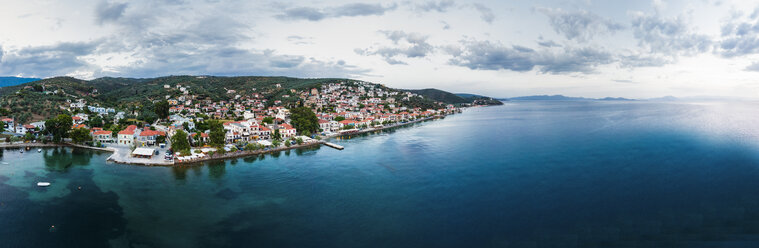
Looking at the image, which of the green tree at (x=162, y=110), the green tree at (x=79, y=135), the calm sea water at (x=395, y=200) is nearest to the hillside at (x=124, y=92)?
the green tree at (x=162, y=110)

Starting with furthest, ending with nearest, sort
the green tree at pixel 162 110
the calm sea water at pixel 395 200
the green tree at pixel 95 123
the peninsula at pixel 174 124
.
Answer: the green tree at pixel 162 110 → the green tree at pixel 95 123 → the peninsula at pixel 174 124 → the calm sea water at pixel 395 200

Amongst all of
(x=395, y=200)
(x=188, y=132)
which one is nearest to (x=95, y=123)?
(x=188, y=132)

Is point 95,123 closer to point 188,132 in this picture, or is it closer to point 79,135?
point 79,135

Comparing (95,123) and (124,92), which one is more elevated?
(124,92)

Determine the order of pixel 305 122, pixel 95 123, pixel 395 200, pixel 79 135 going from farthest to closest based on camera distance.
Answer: pixel 305 122
pixel 95 123
pixel 79 135
pixel 395 200

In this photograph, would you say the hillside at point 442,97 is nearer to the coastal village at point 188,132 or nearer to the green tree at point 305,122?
the coastal village at point 188,132
